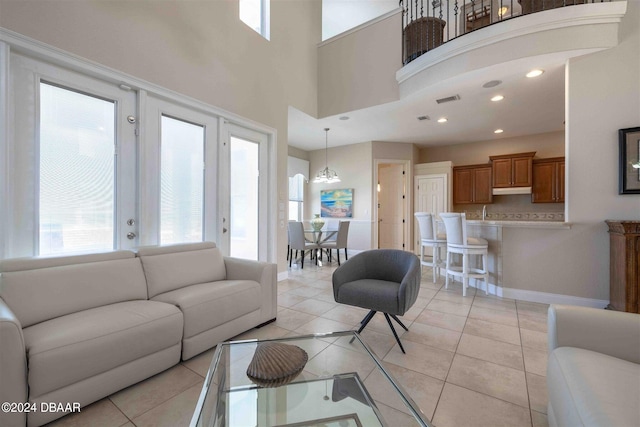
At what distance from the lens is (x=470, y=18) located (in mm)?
4258

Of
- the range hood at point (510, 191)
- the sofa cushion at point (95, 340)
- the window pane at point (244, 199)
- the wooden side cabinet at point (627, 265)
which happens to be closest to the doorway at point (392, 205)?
the range hood at point (510, 191)

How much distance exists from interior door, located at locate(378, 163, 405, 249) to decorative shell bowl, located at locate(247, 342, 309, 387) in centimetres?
592

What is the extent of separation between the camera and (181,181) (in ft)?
9.75

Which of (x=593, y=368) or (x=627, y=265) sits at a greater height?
(x=627, y=265)

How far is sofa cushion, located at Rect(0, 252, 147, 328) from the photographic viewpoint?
1547 millimetres

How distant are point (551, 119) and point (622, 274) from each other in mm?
3808

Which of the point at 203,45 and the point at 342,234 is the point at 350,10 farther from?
the point at 342,234

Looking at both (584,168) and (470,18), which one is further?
(470,18)

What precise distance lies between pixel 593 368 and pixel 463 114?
15.3ft

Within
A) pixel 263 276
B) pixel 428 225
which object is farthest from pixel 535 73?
pixel 263 276

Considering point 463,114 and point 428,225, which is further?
point 463,114

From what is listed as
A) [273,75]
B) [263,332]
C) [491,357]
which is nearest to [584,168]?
[491,357]

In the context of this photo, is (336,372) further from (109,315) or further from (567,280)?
(567,280)

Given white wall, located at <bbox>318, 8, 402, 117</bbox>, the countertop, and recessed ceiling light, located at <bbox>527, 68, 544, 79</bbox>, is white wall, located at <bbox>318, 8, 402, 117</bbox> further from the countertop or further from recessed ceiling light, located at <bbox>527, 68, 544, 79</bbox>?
the countertop
